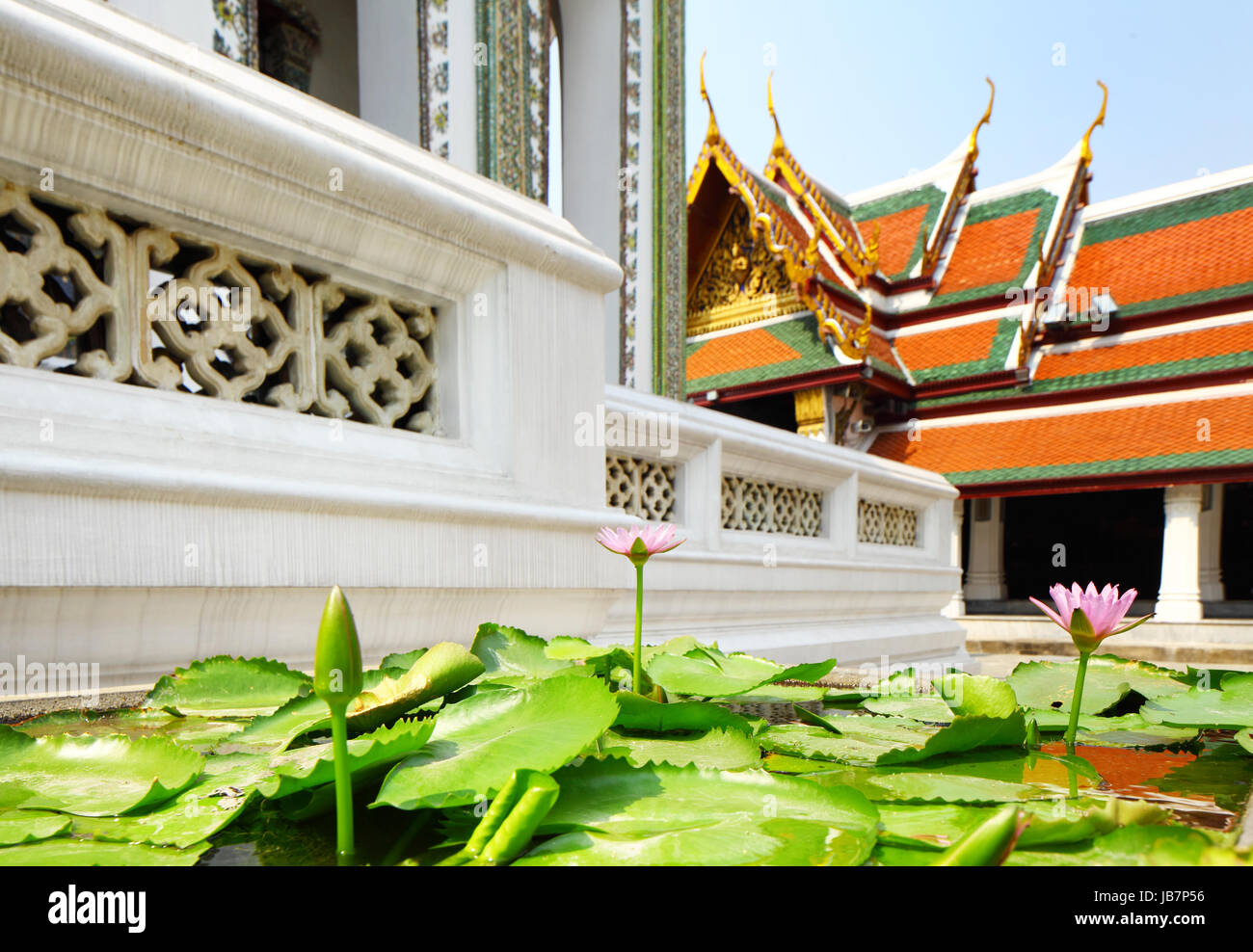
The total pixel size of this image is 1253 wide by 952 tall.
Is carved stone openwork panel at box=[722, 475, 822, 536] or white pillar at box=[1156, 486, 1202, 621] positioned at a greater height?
carved stone openwork panel at box=[722, 475, 822, 536]

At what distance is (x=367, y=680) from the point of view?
893mm

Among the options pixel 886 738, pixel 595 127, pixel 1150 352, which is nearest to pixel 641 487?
pixel 886 738

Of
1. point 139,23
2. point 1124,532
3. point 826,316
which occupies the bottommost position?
point 1124,532

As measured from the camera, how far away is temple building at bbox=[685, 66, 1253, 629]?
8.07 meters

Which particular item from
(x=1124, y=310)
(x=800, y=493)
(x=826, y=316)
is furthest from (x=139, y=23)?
(x=1124, y=310)

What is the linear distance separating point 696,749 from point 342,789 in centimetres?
38

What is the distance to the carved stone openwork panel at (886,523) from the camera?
352 centimetres

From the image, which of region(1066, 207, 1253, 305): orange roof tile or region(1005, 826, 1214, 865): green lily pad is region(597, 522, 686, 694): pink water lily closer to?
region(1005, 826, 1214, 865): green lily pad

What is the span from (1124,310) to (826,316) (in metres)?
3.35

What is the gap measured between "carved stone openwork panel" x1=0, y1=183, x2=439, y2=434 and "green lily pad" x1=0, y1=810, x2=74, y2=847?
0.78 m

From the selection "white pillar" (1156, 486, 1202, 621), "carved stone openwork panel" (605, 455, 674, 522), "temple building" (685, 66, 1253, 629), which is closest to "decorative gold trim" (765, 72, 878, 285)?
"temple building" (685, 66, 1253, 629)

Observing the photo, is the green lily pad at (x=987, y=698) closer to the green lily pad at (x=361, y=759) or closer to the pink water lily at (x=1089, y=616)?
the pink water lily at (x=1089, y=616)

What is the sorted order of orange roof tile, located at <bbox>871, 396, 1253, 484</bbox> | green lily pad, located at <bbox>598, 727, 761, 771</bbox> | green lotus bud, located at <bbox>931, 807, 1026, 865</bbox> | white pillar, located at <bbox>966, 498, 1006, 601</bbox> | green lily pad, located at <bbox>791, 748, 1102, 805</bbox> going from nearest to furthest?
green lotus bud, located at <bbox>931, 807, 1026, 865</bbox> < green lily pad, located at <bbox>791, 748, 1102, 805</bbox> < green lily pad, located at <bbox>598, 727, 761, 771</bbox> < orange roof tile, located at <bbox>871, 396, 1253, 484</bbox> < white pillar, located at <bbox>966, 498, 1006, 601</bbox>
